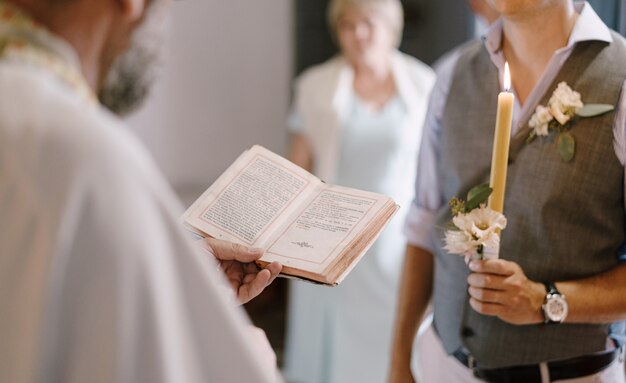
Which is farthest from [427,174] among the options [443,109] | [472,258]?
[472,258]

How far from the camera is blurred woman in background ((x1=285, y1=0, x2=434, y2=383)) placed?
3.22m

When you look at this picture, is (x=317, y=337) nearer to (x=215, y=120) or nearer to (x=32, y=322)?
(x=215, y=120)

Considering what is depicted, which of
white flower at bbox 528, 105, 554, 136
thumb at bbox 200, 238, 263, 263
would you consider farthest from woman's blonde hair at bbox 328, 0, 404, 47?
thumb at bbox 200, 238, 263, 263

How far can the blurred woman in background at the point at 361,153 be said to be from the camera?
3.22m

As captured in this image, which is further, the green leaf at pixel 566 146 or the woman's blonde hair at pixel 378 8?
the woman's blonde hair at pixel 378 8

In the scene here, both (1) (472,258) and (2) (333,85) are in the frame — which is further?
(2) (333,85)

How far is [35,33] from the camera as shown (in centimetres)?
83

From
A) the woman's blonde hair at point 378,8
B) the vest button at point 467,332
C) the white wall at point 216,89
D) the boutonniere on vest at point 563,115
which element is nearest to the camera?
the boutonniere on vest at point 563,115

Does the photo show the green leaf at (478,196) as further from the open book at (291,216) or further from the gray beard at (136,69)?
the gray beard at (136,69)

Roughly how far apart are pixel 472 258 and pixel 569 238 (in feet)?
0.60

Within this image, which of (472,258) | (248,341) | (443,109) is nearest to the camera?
(248,341)

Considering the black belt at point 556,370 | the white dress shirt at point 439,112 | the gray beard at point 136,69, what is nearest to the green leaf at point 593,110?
the white dress shirt at point 439,112

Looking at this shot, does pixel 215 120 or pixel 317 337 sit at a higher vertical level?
pixel 215 120

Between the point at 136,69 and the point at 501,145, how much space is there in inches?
24.8
